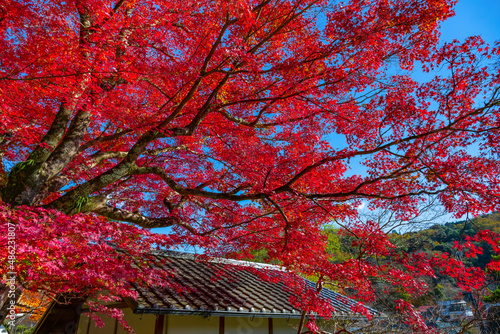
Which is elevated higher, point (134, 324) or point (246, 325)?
point (134, 324)

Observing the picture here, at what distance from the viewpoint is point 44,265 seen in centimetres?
439

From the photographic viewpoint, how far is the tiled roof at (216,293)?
18.7 feet

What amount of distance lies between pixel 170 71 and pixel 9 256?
4.85 meters

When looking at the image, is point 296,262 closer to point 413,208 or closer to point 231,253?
point 231,253

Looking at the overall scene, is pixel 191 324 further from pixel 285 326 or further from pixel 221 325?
pixel 285 326

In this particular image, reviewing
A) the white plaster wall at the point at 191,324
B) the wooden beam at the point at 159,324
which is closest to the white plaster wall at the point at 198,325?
the white plaster wall at the point at 191,324

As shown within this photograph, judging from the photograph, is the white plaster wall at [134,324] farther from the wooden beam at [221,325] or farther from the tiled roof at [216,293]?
the wooden beam at [221,325]

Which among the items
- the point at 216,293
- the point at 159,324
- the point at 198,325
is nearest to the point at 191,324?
the point at 198,325

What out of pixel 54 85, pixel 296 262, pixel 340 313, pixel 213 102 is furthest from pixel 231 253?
pixel 54 85

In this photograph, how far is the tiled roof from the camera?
5.71m

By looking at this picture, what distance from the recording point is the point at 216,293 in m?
6.90

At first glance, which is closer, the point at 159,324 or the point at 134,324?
the point at 159,324

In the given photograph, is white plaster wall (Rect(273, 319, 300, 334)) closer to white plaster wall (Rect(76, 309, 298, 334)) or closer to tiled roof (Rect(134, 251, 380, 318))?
white plaster wall (Rect(76, 309, 298, 334))

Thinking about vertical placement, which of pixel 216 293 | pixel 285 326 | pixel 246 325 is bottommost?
pixel 285 326
